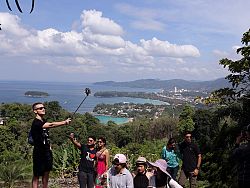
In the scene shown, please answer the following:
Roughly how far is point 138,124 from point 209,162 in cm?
4890

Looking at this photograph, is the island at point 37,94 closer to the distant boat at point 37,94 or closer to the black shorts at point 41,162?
the distant boat at point 37,94

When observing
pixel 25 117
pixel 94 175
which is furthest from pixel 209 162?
pixel 25 117

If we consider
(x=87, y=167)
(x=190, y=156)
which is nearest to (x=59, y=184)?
(x=87, y=167)

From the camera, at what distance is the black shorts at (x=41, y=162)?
359cm

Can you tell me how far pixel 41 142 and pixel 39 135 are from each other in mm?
83

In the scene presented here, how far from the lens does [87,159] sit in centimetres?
507

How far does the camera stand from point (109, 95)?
198500 mm

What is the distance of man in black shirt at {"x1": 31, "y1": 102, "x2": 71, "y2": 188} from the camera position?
11.4ft

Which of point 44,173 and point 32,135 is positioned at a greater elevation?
point 32,135

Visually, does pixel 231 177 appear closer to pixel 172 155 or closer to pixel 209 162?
pixel 172 155

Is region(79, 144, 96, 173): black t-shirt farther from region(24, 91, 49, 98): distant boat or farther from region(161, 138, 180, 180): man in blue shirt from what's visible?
region(24, 91, 49, 98): distant boat

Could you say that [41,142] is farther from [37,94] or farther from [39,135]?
[37,94]

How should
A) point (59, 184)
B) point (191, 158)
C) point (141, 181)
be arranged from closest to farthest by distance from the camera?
1. point (141, 181)
2. point (191, 158)
3. point (59, 184)

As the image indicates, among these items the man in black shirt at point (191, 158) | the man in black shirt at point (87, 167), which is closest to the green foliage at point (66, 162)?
the man in black shirt at point (87, 167)
